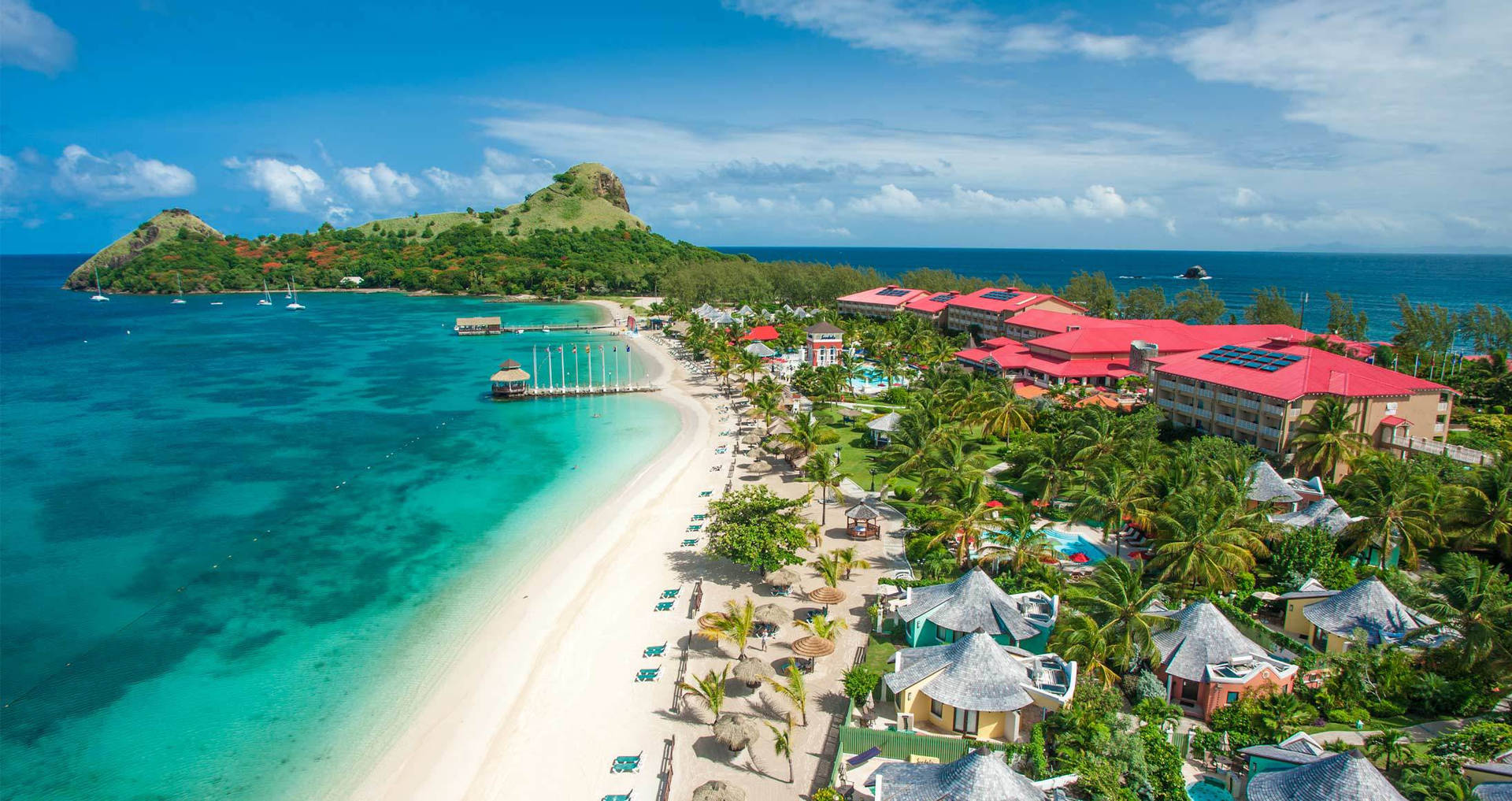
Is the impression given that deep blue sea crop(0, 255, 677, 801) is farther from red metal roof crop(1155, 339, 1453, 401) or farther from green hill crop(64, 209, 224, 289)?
green hill crop(64, 209, 224, 289)

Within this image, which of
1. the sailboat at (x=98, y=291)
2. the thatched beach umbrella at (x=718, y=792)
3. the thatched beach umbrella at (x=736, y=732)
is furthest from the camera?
the sailboat at (x=98, y=291)

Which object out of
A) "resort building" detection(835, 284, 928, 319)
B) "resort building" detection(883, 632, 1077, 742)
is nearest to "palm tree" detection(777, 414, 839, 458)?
"resort building" detection(883, 632, 1077, 742)

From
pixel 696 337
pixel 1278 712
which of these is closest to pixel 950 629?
pixel 1278 712

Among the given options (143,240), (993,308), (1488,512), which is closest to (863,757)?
(1488,512)

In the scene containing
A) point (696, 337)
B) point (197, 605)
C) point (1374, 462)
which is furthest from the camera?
point (696, 337)

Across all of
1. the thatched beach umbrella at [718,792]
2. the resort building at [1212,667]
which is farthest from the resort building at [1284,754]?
the thatched beach umbrella at [718,792]

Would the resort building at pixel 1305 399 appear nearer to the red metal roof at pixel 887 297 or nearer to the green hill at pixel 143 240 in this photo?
the red metal roof at pixel 887 297

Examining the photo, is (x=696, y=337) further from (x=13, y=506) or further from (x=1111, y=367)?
(x=13, y=506)
